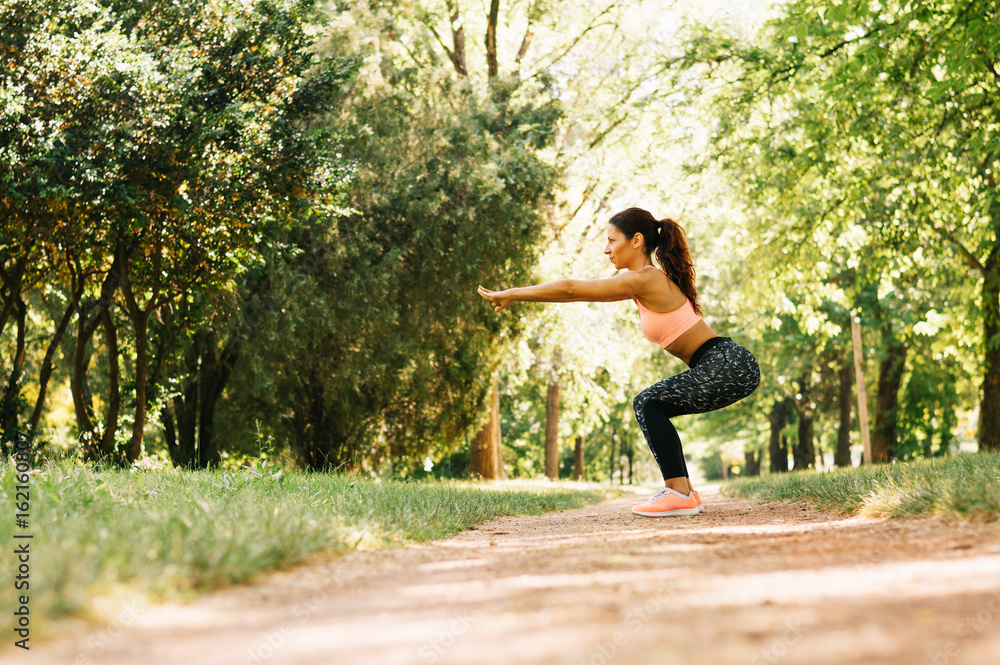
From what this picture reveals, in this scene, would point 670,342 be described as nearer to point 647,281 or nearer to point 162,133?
point 647,281

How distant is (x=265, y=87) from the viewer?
372 inches

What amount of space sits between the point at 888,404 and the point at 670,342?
1619 centimetres

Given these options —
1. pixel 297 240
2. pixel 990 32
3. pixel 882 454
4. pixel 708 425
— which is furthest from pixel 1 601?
pixel 708 425

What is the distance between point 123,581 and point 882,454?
1915cm

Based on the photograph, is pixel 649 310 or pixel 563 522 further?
pixel 563 522

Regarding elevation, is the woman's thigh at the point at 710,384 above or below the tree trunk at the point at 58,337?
below

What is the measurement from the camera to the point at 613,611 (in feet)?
7.04

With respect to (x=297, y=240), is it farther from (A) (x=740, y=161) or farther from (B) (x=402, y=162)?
(A) (x=740, y=161)

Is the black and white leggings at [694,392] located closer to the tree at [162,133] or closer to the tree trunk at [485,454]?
the tree at [162,133]
